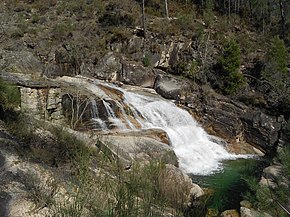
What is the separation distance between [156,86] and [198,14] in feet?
42.6

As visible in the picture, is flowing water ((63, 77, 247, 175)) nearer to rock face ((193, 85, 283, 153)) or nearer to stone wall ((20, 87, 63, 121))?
rock face ((193, 85, 283, 153))

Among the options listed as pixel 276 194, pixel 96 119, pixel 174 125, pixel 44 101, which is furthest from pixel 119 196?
pixel 174 125

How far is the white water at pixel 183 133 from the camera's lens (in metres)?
12.8

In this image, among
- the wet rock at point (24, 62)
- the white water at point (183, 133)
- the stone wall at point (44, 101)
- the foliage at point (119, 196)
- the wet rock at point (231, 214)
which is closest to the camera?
the foliage at point (119, 196)

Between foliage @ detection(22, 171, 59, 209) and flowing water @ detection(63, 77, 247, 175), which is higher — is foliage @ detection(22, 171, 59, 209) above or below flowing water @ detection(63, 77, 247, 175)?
above

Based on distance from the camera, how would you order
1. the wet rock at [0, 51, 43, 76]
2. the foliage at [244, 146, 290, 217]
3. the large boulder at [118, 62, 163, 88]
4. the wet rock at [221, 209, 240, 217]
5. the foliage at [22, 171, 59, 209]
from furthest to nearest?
1. the large boulder at [118, 62, 163, 88]
2. the wet rock at [0, 51, 43, 76]
3. the wet rock at [221, 209, 240, 217]
4. the foliage at [22, 171, 59, 209]
5. the foliage at [244, 146, 290, 217]

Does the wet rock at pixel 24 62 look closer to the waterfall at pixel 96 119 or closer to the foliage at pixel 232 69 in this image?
the waterfall at pixel 96 119

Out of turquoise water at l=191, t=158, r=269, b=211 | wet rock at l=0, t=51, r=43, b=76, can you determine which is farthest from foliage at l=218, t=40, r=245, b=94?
wet rock at l=0, t=51, r=43, b=76

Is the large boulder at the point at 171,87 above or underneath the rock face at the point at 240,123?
above

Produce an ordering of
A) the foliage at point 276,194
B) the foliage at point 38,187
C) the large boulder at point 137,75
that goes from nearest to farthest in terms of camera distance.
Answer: the foliage at point 276,194 → the foliage at point 38,187 → the large boulder at point 137,75

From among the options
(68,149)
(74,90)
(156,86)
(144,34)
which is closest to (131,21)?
(144,34)

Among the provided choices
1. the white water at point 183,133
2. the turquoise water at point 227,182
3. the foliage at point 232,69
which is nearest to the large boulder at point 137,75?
the white water at point 183,133

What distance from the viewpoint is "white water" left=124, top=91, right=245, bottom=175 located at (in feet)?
42.0

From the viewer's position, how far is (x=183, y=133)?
15.1m
